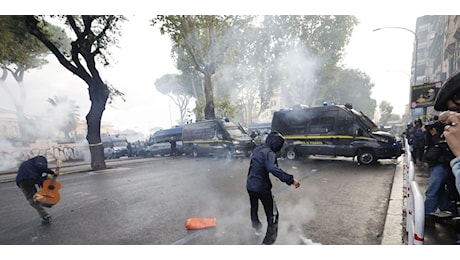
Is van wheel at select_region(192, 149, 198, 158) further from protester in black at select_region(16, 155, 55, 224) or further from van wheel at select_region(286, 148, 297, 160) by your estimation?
protester in black at select_region(16, 155, 55, 224)

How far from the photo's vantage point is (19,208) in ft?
16.2

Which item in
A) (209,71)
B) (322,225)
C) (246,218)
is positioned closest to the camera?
(322,225)

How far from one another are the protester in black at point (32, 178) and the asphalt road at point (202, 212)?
0.24 meters

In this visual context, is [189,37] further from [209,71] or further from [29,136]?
[29,136]

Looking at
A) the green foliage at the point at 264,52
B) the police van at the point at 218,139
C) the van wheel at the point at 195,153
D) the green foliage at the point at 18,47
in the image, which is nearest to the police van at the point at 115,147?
the police van at the point at 218,139

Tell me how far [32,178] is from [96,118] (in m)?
6.54

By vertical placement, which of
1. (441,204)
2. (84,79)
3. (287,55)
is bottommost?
(441,204)

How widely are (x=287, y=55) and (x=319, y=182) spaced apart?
1461 centimetres

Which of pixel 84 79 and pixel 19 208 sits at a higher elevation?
pixel 84 79

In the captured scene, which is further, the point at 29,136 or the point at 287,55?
the point at 287,55

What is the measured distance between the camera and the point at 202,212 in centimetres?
405

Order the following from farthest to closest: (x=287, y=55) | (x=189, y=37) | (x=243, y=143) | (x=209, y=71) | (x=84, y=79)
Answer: (x=287, y=55)
(x=209, y=71)
(x=189, y=37)
(x=243, y=143)
(x=84, y=79)

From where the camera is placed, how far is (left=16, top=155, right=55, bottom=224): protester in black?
3.96 m

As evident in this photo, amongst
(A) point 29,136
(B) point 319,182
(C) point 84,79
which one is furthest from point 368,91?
(A) point 29,136
